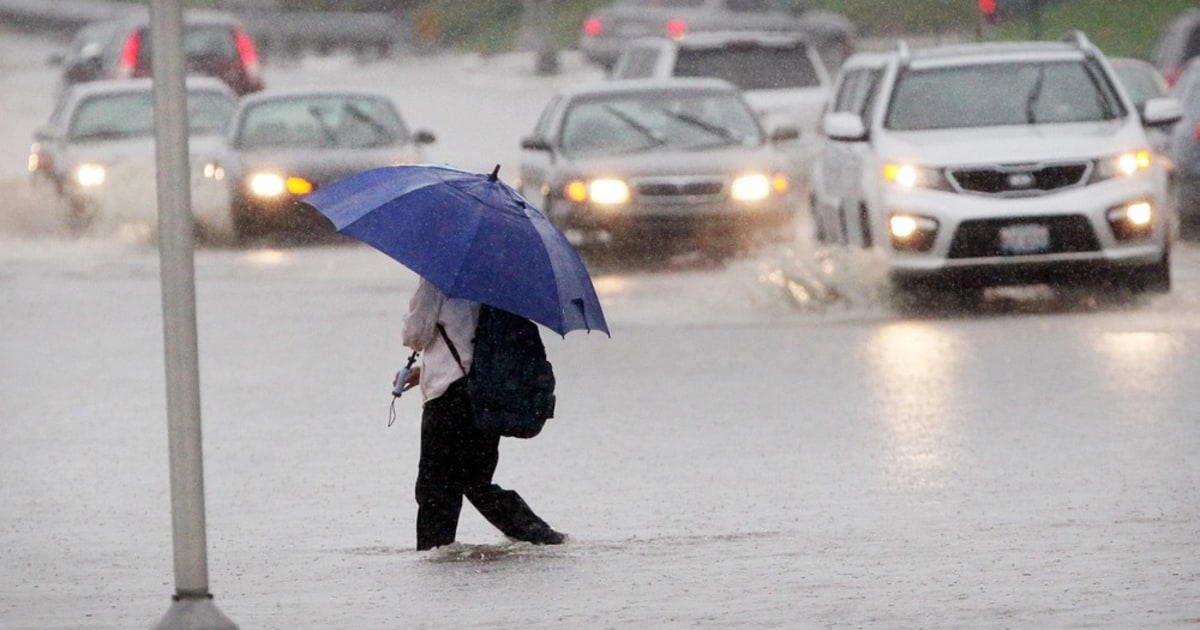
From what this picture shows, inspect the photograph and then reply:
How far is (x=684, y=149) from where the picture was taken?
21.4 meters

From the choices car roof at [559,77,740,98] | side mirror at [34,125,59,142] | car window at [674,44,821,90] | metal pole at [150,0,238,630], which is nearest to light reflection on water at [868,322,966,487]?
metal pole at [150,0,238,630]

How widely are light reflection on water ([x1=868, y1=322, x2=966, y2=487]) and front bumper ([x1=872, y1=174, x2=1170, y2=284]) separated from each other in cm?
53

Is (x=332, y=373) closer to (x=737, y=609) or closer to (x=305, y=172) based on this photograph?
(x=737, y=609)

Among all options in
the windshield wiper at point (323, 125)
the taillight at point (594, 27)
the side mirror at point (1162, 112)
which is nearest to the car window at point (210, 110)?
the windshield wiper at point (323, 125)

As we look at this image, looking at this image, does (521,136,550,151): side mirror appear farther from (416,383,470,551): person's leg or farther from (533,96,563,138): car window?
(416,383,470,551): person's leg

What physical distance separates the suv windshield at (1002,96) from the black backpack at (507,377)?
9.32 metres

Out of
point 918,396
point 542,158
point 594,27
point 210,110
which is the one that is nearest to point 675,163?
point 542,158

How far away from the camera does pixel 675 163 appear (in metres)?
21.1

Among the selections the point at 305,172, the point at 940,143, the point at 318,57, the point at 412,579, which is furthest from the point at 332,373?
the point at 318,57

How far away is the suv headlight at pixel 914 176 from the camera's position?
16500 millimetres

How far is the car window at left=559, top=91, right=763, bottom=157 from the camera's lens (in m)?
21.6

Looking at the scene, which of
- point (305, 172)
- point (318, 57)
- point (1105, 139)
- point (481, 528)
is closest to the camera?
point (481, 528)

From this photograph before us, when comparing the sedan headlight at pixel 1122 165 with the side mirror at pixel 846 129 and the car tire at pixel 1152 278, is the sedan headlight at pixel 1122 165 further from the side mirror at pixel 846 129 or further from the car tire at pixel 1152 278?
the side mirror at pixel 846 129

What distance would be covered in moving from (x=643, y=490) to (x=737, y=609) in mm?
2908
